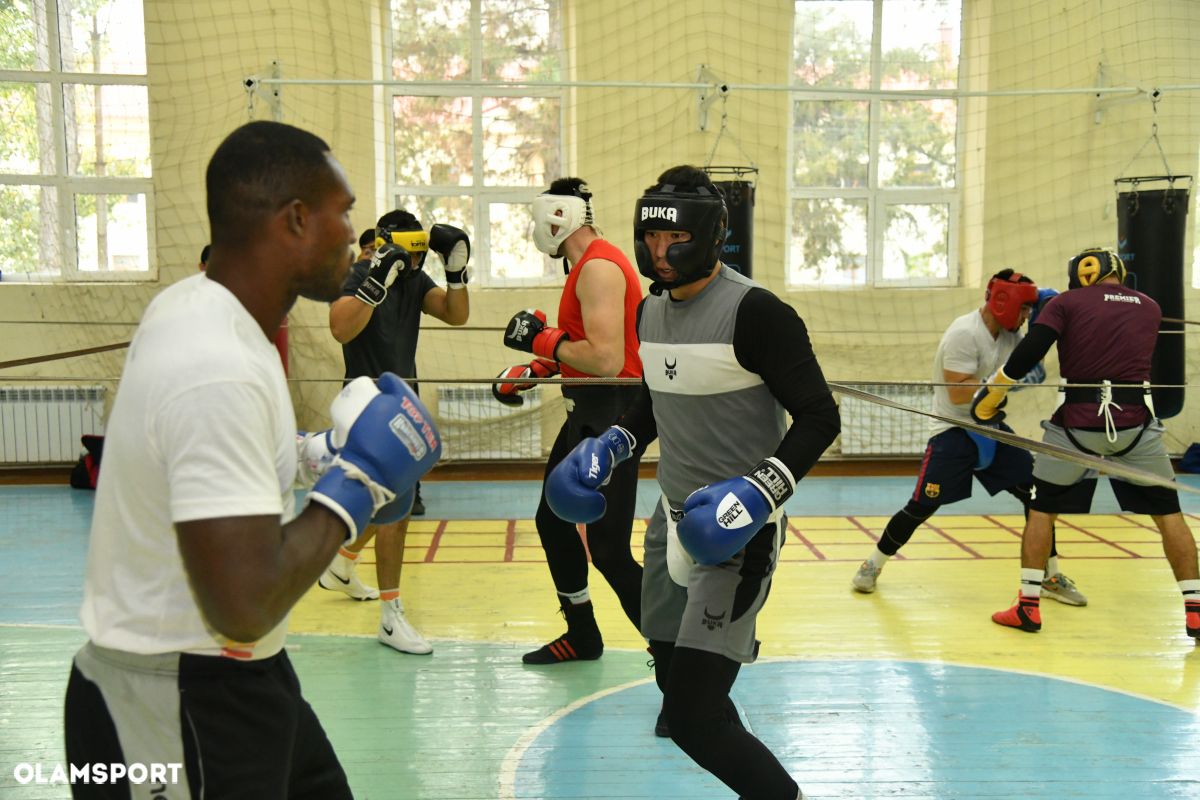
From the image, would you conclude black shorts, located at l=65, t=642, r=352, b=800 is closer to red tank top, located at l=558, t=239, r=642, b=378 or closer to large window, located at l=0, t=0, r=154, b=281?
red tank top, located at l=558, t=239, r=642, b=378

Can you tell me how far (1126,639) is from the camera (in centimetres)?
438

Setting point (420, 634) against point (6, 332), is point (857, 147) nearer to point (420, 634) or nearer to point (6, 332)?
point (420, 634)

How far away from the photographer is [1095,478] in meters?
4.51

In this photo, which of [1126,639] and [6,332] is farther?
[6,332]

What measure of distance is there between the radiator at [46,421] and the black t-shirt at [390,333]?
169 inches

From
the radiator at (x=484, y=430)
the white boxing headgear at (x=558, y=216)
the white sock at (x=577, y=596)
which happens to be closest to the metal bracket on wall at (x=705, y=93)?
the radiator at (x=484, y=430)

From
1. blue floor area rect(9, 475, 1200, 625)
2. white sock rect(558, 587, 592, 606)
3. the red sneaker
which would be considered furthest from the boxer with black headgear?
blue floor area rect(9, 475, 1200, 625)

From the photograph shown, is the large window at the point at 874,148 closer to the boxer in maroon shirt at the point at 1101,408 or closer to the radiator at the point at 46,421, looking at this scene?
the boxer in maroon shirt at the point at 1101,408

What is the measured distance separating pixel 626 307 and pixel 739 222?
3246mm

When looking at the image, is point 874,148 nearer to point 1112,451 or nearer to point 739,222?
point 739,222

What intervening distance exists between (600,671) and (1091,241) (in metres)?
6.20

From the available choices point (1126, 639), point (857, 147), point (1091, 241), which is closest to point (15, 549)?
point (1126, 639)

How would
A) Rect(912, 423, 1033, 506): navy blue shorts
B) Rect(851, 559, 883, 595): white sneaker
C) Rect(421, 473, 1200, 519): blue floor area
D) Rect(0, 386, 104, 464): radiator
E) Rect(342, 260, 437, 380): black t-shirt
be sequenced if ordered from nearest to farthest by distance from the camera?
Rect(342, 260, 437, 380): black t-shirt
Rect(912, 423, 1033, 506): navy blue shorts
Rect(851, 559, 883, 595): white sneaker
Rect(421, 473, 1200, 519): blue floor area
Rect(0, 386, 104, 464): radiator

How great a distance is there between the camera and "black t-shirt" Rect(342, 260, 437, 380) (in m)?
4.31
